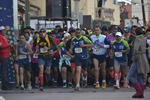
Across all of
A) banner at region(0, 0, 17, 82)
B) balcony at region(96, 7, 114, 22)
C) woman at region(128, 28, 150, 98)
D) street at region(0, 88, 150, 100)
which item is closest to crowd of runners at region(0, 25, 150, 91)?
banner at region(0, 0, 17, 82)

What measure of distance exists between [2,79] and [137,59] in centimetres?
445

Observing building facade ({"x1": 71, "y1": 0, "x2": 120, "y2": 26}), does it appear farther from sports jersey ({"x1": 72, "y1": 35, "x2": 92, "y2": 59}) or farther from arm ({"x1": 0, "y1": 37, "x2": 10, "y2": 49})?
arm ({"x1": 0, "y1": 37, "x2": 10, "y2": 49})

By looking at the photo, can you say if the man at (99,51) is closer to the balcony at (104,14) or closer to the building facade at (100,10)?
the building facade at (100,10)

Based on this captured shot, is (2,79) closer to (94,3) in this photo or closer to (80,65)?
(80,65)

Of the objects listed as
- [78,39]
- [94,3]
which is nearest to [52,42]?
[78,39]

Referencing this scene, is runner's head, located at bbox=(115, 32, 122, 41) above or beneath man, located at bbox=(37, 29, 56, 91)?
above

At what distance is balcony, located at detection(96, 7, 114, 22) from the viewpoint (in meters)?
65.9

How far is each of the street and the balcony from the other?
49.7m

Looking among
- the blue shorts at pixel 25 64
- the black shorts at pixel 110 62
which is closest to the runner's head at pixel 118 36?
the black shorts at pixel 110 62

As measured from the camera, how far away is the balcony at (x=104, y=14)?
2594 inches

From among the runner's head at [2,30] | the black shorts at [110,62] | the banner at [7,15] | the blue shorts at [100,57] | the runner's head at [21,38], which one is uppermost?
the banner at [7,15]

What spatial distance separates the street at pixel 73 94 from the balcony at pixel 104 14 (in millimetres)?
49749

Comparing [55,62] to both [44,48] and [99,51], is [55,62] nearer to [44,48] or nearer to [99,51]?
[44,48]

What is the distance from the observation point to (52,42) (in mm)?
16156
